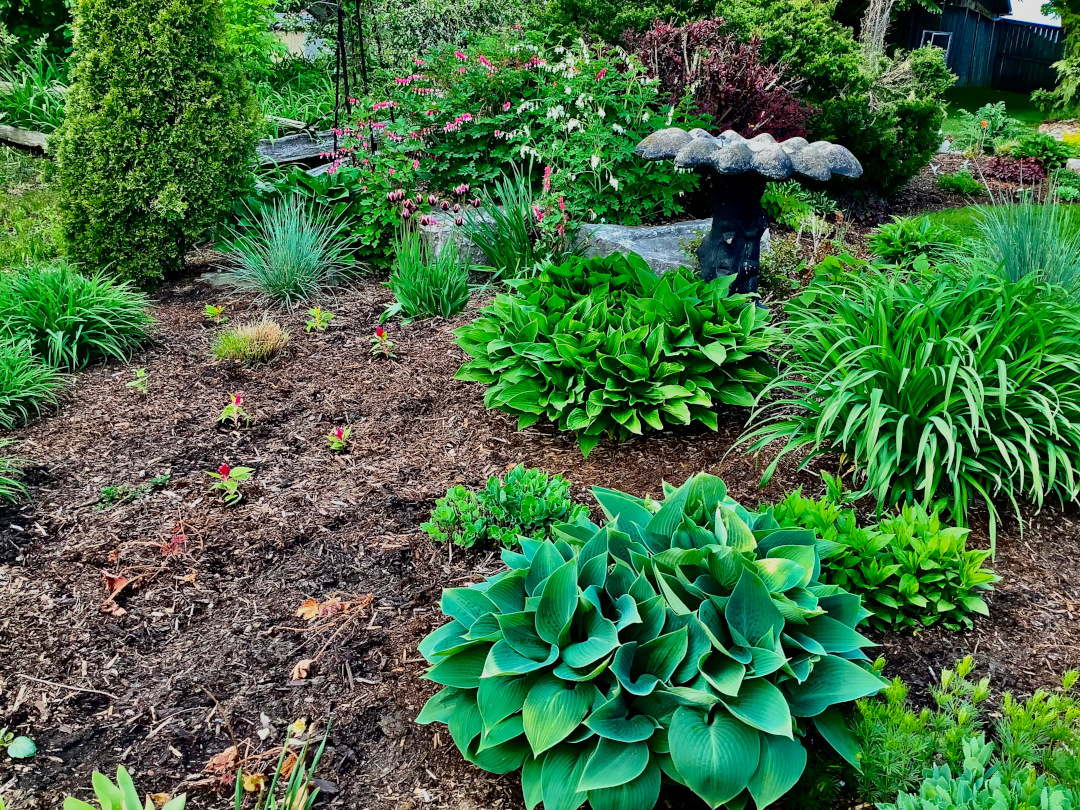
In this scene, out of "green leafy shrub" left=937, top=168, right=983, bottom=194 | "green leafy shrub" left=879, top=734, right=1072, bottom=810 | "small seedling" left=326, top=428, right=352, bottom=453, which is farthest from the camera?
"green leafy shrub" left=937, top=168, right=983, bottom=194

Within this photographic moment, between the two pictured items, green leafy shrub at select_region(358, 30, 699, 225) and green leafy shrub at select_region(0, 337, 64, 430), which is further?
green leafy shrub at select_region(358, 30, 699, 225)

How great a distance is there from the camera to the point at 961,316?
3.72 m

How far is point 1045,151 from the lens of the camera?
10586mm

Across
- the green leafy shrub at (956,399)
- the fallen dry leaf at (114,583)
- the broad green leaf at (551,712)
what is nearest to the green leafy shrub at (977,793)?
the broad green leaf at (551,712)

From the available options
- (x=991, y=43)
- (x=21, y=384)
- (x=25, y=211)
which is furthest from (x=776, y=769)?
(x=991, y=43)

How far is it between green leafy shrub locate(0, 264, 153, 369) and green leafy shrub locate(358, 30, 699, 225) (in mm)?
2587

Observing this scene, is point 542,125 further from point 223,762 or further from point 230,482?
point 223,762

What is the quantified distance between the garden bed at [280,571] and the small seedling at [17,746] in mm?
35

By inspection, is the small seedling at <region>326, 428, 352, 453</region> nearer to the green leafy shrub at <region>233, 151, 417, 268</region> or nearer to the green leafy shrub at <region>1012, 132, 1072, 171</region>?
the green leafy shrub at <region>233, 151, 417, 268</region>

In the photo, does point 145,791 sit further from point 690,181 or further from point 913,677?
point 690,181

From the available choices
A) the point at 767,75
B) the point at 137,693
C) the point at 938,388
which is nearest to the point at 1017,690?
the point at 938,388

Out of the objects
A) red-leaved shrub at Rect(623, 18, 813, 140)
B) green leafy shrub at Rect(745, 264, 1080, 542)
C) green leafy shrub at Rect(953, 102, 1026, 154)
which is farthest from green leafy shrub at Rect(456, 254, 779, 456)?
green leafy shrub at Rect(953, 102, 1026, 154)

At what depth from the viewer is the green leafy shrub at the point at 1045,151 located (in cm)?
1053

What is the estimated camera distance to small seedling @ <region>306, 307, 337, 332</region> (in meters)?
5.59
